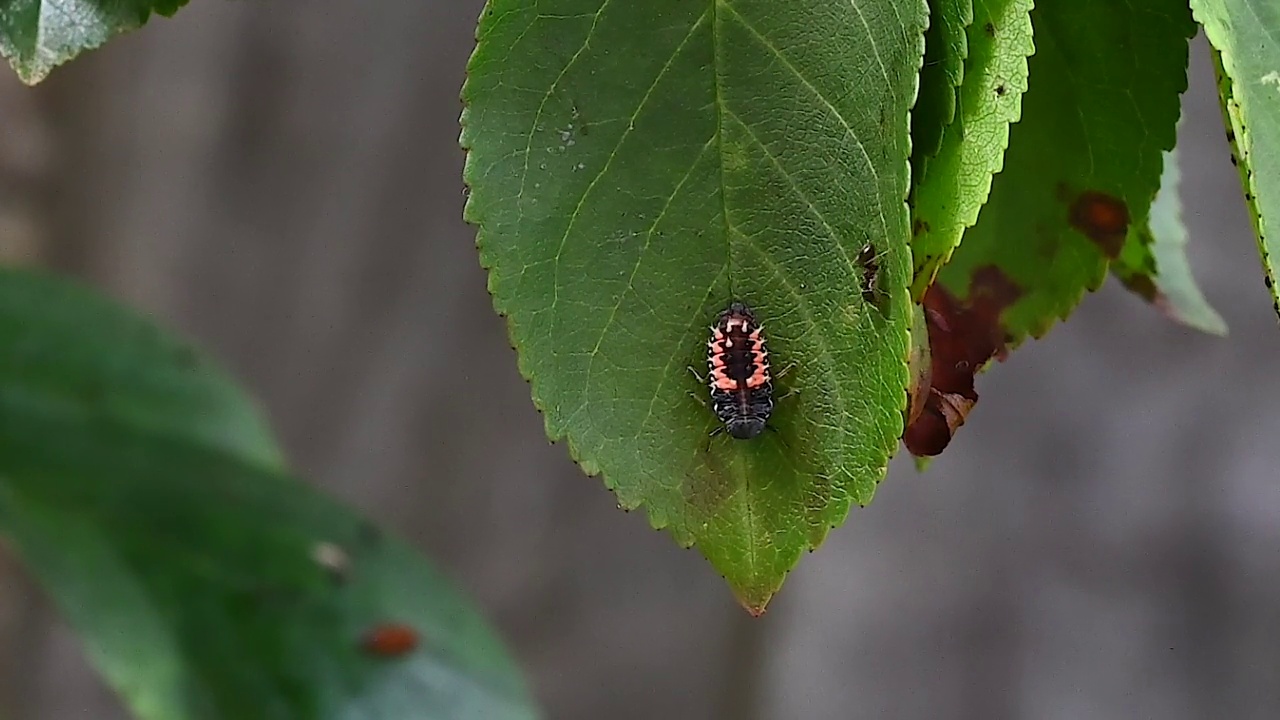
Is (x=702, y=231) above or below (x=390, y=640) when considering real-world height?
above

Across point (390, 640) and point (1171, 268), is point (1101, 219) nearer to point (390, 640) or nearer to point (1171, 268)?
point (1171, 268)

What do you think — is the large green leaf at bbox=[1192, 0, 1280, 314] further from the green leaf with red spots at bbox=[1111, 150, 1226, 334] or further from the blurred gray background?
the blurred gray background

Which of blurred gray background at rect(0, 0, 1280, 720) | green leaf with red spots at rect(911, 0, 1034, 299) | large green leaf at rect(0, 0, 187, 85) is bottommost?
blurred gray background at rect(0, 0, 1280, 720)

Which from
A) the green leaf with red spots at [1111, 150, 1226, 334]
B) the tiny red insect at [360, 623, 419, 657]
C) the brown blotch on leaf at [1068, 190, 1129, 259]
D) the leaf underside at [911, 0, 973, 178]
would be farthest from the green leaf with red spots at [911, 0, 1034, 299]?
the tiny red insect at [360, 623, 419, 657]

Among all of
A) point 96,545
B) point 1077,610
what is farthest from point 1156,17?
point 1077,610

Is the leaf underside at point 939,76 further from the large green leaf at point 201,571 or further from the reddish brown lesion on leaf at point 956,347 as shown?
the large green leaf at point 201,571

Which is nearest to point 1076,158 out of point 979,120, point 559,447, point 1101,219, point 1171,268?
point 1101,219
